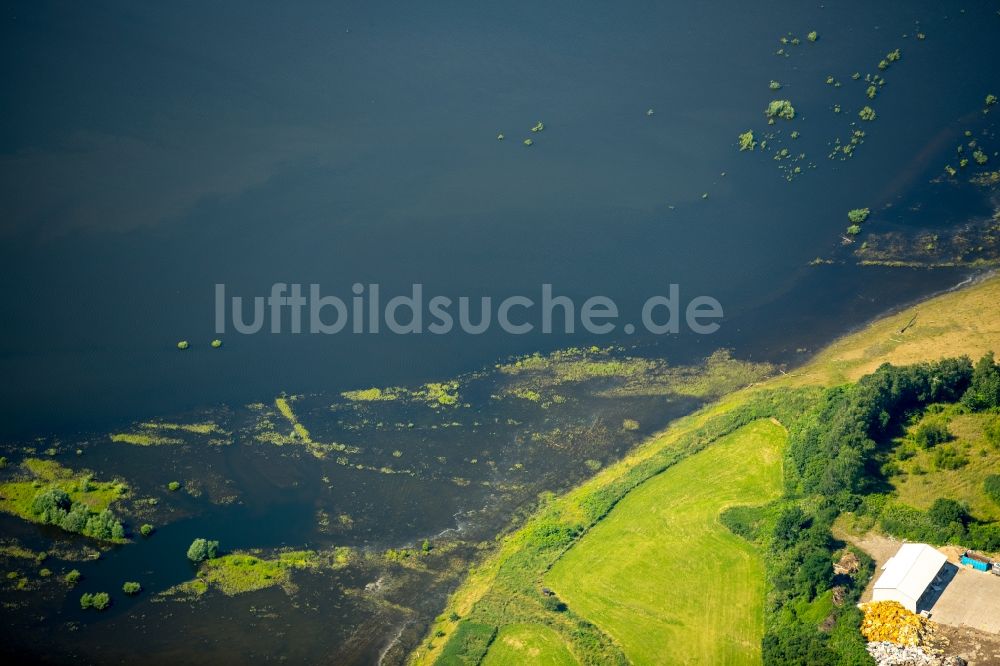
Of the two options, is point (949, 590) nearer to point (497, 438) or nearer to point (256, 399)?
point (497, 438)

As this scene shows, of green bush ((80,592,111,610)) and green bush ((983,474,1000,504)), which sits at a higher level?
green bush ((983,474,1000,504))

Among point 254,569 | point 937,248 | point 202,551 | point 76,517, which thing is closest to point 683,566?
point 254,569

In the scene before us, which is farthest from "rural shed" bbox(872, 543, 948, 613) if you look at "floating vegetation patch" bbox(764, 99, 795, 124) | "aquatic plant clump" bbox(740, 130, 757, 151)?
"floating vegetation patch" bbox(764, 99, 795, 124)

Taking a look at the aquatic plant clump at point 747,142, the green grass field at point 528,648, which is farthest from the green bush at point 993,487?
the aquatic plant clump at point 747,142

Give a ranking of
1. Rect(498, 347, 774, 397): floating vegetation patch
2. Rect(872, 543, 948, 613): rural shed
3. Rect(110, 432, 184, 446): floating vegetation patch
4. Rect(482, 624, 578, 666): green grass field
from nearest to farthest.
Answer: Rect(872, 543, 948, 613): rural shed
Rect(482, 624, 578, 666): green grass field
Rect(110, 432, 184, 446): floating vegetation patch
Rect(498, 347, 774, 397): floating vegetation patch

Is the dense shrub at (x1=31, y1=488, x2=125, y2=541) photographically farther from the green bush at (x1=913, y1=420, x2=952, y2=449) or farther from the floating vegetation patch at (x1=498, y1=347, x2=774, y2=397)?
the green bush at (x1=913, y1=420, x2=952, y2=449)

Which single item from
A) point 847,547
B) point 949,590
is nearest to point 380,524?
point 847,547
